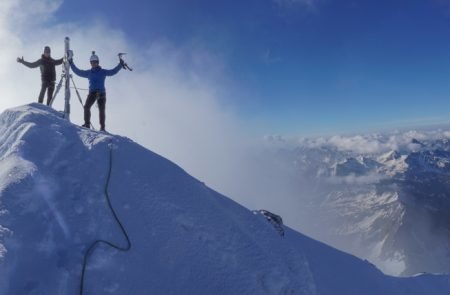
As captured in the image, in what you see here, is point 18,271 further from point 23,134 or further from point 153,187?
point 23,134

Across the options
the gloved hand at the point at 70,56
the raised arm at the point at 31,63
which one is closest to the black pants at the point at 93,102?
the gloved hand at the point at 70,56

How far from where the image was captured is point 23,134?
41.5ft

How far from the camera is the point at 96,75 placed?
1889cm

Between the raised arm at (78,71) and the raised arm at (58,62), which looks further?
the raised arm at (58,62)

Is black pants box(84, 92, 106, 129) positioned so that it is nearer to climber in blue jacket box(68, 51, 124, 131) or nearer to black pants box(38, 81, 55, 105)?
climber in blue jacket box(68, 51, 124, 131)

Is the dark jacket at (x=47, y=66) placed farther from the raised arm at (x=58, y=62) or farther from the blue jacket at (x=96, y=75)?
the blue jacket at (x=96, y=75)

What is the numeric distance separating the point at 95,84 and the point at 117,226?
34.6 ft

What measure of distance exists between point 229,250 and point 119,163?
4381 millimetres

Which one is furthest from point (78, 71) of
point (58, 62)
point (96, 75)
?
point (58, 62)

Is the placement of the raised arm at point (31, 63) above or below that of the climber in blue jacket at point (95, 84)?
above

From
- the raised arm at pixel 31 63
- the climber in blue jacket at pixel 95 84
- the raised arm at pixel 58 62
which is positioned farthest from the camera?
the raised arm at pixel 58 62

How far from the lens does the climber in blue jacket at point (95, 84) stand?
61.9 feet

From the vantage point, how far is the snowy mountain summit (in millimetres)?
9031

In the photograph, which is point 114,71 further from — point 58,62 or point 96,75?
point 58,62
